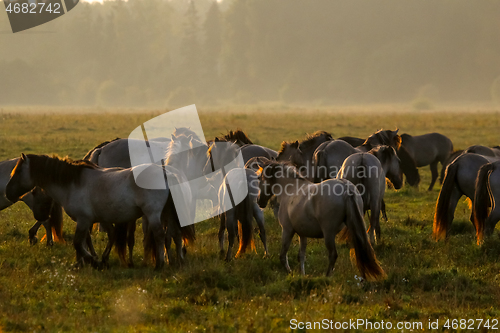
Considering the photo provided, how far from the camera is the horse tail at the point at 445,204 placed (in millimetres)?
8953

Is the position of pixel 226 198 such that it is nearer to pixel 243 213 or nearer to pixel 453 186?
pixel 243 213

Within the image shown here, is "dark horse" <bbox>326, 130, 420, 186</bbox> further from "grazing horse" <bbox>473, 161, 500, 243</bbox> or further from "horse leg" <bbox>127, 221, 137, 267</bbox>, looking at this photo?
"horse leg" <bbox>127, 221, 137, 267</bbox>

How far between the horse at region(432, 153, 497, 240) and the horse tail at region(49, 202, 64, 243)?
22.0 feet

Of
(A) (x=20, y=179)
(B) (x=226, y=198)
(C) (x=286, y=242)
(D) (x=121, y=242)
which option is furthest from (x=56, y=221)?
(C) (x=286, y=242)

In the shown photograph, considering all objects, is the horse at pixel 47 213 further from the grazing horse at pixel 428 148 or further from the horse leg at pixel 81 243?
the grazing horse at pixel 428 148

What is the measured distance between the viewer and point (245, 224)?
8.08 metres

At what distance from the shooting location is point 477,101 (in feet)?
342

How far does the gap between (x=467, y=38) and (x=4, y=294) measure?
416 ft

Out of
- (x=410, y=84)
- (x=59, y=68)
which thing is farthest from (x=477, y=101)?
(x=59, y=68)

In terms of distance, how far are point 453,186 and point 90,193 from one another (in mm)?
6197

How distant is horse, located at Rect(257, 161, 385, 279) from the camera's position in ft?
21.1

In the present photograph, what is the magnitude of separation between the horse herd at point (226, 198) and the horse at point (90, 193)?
0.01 metres

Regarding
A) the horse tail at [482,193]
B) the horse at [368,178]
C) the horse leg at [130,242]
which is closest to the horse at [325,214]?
the horse at [368,178]

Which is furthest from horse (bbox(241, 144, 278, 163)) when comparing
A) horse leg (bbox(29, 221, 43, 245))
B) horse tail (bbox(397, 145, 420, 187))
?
horse tail (bbox(397, 145, 420, 187))
